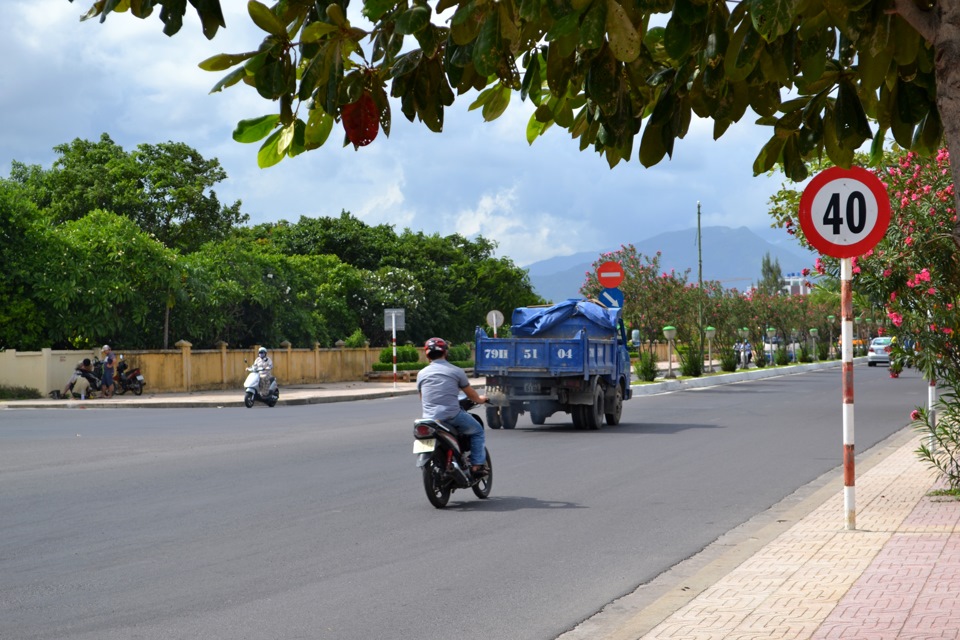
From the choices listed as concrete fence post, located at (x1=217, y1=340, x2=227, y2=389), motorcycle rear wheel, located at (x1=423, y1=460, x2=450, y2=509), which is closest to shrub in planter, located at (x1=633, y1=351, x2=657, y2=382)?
concrete fence post, located at (x1=217, y1=340, x2=227, y2=389)

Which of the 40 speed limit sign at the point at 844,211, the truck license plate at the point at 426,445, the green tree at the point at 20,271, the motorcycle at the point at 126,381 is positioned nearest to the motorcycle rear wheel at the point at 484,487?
the truck license plate at the point at 426,445

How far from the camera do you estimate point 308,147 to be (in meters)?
3.99

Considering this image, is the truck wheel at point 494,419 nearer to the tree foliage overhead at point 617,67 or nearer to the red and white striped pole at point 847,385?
the red and white striped pole at point 847,385

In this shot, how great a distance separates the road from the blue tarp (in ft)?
8.66

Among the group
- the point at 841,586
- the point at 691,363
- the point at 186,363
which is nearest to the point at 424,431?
the point at 841,586

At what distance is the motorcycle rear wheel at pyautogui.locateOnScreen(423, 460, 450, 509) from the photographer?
11422mm

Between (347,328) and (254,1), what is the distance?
182 ft

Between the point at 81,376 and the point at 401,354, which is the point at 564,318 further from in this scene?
the point at 401,354

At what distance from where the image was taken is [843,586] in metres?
7.27

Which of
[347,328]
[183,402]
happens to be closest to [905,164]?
[183,402]

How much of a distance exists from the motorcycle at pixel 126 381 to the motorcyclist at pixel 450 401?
26.9 meters

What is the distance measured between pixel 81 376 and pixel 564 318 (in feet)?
59.9

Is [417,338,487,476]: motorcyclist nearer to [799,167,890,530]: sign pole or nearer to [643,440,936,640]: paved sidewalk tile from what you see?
[643,440,936,640]: paved sidewalk tile

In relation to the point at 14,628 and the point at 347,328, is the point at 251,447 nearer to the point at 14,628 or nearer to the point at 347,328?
the point at 14,628
